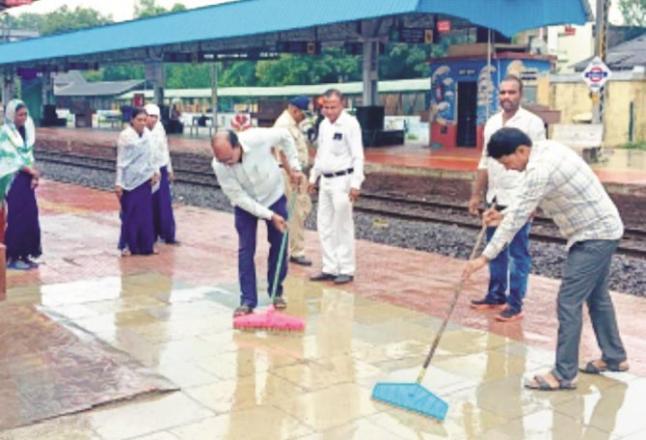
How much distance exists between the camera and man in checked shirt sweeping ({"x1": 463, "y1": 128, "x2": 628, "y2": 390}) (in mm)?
4688

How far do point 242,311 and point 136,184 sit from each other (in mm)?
3313

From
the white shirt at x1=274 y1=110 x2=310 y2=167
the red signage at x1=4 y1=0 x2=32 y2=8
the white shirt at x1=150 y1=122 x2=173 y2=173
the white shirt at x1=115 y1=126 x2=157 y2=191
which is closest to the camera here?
the white shirt at x1=274 y1=110 x2=310 y2=167

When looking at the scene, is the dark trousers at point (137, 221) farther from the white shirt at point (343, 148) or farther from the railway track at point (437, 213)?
the railway track at point (437, 213)

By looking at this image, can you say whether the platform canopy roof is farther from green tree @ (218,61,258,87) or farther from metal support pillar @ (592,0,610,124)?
green tree @ (218,61,258,87)

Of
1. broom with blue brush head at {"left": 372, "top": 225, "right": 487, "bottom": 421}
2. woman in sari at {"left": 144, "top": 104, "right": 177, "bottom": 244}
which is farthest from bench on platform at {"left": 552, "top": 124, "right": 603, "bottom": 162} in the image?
broom with blue brush head at {"left": 372, "top": 225, "right": 487, "bottom": 421}

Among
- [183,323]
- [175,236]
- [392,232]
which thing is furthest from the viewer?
[392,232]

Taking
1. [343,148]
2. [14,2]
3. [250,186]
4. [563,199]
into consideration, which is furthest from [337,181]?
[14,2]

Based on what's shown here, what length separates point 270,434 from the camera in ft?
13.6

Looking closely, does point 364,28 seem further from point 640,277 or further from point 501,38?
point 640,277

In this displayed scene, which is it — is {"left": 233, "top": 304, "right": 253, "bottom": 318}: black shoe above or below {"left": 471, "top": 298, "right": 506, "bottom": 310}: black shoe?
above

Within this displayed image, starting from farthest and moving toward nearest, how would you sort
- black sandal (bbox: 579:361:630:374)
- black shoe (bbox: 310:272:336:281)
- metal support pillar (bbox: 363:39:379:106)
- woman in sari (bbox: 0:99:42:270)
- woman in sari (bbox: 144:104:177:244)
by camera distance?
metal support pillar (bbox: 363:39:379:106) < woman in sari (bbox: 144:104:177:244) < woman in sari (bbox: 0:99:42:270) < black shoe (bbox: 310:272:336:281) < black sandal (bbox: 579:361:630:374)

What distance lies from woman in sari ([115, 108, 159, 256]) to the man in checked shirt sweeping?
516 cm

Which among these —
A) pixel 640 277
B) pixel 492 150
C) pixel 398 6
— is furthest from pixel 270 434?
pixel 398 6

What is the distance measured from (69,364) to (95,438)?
1.19m
